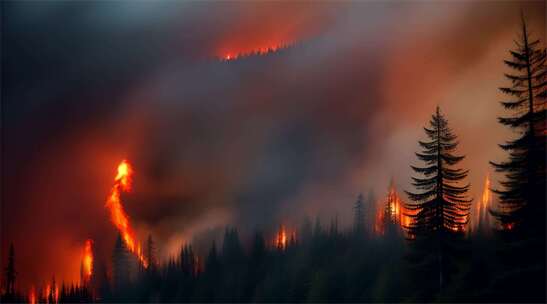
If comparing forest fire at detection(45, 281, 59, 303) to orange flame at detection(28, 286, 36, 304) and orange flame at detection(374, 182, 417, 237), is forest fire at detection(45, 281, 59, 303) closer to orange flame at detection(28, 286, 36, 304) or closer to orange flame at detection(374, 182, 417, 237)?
orange flame at detection(28, 286, 36, 304)

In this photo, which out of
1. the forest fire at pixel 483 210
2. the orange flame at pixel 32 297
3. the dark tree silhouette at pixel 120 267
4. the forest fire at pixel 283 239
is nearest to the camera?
the forest fire at pixel 483 210

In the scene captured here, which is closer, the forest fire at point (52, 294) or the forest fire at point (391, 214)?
the forest fire at point (391, 214)

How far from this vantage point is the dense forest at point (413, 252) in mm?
46250

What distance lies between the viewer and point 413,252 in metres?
57.7

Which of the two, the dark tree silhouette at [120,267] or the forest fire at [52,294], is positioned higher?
the dark tree silhouette at [120,267]

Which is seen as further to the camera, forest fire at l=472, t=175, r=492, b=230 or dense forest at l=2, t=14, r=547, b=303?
forest fire at l=472, t=175, r=492, b=230

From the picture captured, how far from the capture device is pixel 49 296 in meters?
176

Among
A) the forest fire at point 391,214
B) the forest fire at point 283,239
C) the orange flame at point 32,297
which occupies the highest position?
the forest fire at point 391,214

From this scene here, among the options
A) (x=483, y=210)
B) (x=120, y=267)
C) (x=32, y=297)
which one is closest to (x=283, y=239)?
(x=120, y=267)

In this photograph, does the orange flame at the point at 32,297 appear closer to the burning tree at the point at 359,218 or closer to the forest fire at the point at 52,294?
the forest fire at the point at 52,294

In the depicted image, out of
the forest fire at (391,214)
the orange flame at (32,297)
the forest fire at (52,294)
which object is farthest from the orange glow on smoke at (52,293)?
the forest fire at (391,214)

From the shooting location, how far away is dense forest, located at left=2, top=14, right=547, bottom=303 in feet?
152

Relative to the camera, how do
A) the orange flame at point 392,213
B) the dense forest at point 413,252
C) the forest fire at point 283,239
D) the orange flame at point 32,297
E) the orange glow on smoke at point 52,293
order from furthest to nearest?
the orange flame at point 32,297
the orange glow on smoke at point 52,293
the forest fire at point 283,239
the orange flame at point 392,213
the dense forest at point 413,252

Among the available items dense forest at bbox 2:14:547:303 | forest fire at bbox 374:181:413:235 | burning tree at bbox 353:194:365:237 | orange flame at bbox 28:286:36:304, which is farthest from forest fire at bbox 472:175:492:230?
orange flame at bbox 28:286:36:304
